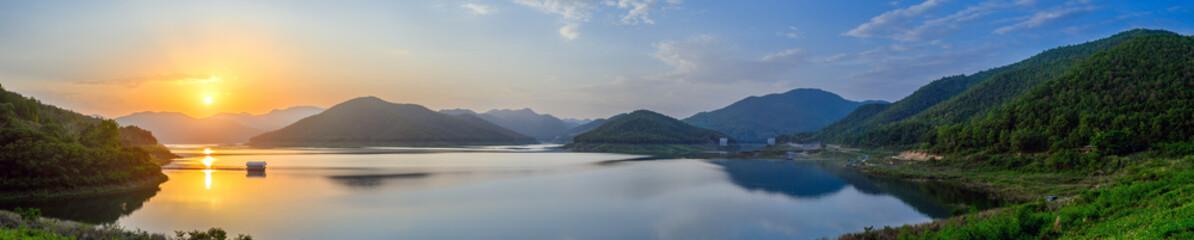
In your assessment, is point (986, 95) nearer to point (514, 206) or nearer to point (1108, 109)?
point (1108, 109)

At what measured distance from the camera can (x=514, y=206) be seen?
3575cm

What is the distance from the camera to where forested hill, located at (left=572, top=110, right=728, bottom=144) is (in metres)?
156

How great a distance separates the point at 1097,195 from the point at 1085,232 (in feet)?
25.1

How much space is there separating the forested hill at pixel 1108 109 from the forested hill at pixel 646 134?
90.7 metres

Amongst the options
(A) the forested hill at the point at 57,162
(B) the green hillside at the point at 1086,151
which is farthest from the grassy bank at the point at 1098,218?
(A) the forested hill at the point at 57,162

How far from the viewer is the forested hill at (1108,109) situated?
151ft

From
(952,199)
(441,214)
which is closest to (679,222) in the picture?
(441,214)

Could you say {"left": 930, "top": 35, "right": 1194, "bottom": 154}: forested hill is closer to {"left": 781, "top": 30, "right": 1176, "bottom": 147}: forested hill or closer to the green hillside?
the green hillside

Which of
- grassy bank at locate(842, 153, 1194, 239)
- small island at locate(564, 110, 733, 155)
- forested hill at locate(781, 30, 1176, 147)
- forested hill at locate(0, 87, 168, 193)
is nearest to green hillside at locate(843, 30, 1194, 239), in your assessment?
grassy bank at locate(842, 153, 1194, 239)

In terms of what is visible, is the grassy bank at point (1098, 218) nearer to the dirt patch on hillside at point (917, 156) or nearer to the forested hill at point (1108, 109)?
the forested hill at point (1108, 109)

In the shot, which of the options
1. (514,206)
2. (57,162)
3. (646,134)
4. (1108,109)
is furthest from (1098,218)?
(646,134)

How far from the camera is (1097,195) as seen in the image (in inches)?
798

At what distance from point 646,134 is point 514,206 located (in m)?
127

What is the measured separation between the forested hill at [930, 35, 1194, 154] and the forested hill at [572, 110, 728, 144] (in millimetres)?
90708
